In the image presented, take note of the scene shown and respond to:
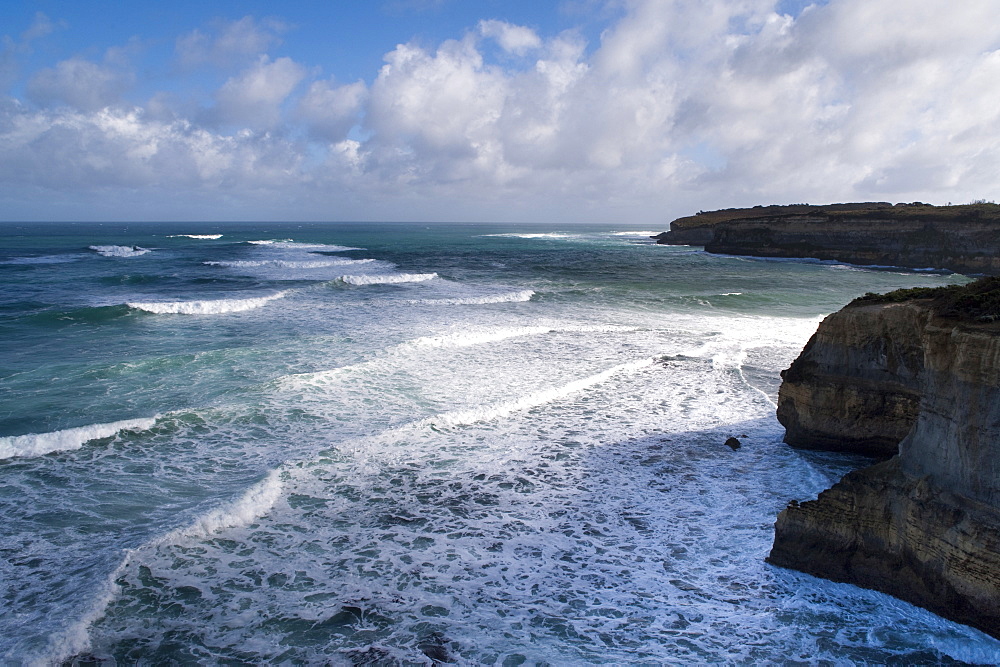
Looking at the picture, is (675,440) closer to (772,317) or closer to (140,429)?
(140,429)

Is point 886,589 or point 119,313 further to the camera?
point 119,313

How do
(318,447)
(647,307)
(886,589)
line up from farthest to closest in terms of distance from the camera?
(647,307) → (318,447) → (886,589)

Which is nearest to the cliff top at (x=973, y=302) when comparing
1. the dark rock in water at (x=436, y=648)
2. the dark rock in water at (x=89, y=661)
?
the dark rock in water at (x=436, y=648)

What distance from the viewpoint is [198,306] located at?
2447 cm

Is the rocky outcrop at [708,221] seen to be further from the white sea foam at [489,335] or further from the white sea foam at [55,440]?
the white sea foam at [55,440]

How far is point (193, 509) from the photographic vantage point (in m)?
7.92

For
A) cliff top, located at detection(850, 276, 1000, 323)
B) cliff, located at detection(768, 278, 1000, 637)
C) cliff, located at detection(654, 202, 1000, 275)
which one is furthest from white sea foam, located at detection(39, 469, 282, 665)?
cliff, located at detection(654, 202, 1000, 275)

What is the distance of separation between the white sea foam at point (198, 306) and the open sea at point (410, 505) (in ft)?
15.0

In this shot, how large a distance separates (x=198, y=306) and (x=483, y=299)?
13.3 metres

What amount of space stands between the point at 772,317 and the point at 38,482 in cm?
2460

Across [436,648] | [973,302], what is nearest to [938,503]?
[973,302]

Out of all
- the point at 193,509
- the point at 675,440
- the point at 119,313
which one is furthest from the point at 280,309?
the point at 675,440

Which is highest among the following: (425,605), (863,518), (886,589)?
(863,518)

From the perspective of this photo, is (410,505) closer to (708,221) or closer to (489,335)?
(489,335)
